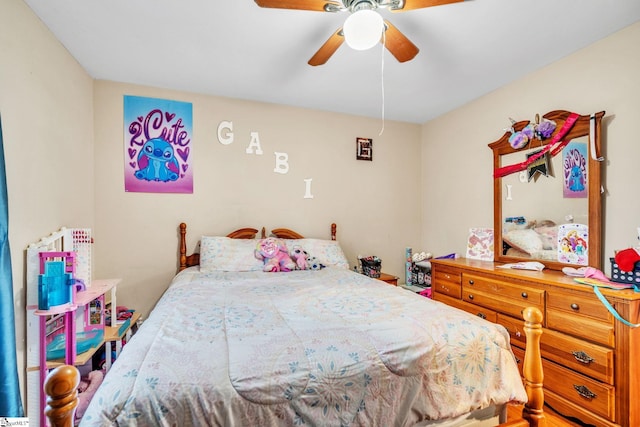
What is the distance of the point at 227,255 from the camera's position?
2637 millimetres

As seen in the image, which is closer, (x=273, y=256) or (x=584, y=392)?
(x=584, y=392)

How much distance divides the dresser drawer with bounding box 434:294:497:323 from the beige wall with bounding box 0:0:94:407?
9.79ft

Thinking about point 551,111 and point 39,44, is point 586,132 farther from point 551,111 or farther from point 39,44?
point 39,44

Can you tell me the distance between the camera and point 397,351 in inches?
44.7

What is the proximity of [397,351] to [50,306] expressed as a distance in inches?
69.8

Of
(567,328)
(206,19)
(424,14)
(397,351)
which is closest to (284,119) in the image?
(206,19)

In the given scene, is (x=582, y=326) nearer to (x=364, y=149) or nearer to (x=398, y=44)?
(x=398, y=44)

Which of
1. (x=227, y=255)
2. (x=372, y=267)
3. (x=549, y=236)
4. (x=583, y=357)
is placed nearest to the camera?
(x=583, y=357)

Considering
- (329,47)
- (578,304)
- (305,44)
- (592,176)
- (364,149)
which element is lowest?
(578,304)

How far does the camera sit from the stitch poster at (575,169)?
2121mm

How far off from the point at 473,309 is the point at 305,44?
2.39 metres

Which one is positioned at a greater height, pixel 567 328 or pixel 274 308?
pixel 274 308

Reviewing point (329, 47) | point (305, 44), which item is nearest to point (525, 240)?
point (329, 47)

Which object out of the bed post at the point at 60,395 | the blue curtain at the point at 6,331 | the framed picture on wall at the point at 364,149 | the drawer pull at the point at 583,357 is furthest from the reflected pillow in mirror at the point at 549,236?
the blue curtain at the point at 6,331
